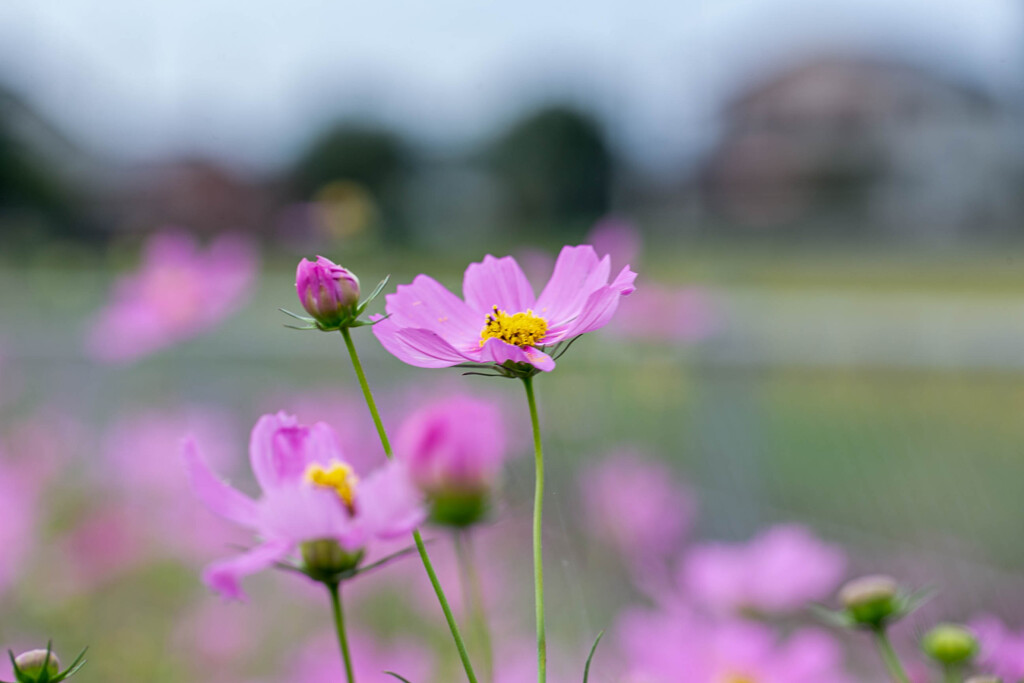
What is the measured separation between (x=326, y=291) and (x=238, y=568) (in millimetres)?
60

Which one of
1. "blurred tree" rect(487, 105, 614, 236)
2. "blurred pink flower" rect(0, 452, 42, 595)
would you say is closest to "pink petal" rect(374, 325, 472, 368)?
"blurred pink flower" rect(0, 452, 42, 595)

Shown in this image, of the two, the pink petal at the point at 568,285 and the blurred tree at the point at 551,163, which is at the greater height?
the blurred tree at the point at 551,163

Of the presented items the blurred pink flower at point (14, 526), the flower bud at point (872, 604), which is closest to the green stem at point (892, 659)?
the flower bud at point (872, 604)

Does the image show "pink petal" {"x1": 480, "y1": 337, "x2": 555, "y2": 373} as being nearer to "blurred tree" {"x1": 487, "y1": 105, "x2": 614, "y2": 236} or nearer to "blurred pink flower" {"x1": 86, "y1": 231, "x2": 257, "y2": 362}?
"blurred pink flower" {"x1": 86, "y1": 231, "x2": 257, "y2": 362}

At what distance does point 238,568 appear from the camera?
0.59 ft

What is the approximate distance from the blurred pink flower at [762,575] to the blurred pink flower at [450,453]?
140 millimetres

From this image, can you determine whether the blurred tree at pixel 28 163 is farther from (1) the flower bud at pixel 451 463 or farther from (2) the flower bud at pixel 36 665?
(2) the flower bud at pixel 36 665

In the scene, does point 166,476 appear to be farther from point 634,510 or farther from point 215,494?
point 215,494

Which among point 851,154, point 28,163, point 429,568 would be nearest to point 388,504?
point 429,568

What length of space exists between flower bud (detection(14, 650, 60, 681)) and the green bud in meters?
0.15

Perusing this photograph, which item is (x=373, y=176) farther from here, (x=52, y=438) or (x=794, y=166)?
(x=794, y=166)

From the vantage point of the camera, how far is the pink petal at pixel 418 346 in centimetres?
21

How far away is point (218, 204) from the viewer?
241 cm

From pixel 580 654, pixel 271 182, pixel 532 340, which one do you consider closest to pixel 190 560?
pixel 580 654
